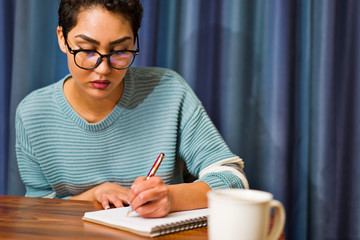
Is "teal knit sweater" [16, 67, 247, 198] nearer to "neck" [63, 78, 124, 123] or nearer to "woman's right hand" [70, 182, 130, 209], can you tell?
"neck" [63, 78, 124, 123]

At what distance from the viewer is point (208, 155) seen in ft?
3.93

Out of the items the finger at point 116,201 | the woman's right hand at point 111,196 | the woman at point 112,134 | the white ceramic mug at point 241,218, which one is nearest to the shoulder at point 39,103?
the woman at point 112,134

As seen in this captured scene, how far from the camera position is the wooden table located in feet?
2.30

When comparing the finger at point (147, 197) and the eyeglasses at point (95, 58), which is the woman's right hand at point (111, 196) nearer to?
the finger at point (147, 197)

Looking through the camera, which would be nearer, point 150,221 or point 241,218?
point 241,218

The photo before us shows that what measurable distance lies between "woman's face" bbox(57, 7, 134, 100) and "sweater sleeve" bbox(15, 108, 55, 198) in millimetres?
326

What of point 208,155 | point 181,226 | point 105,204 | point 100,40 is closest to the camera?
point 181,226

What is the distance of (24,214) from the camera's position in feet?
2.81

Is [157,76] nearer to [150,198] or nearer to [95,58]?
[95,58]

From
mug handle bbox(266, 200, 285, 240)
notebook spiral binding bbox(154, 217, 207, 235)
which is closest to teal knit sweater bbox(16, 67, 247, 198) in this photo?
notebook spiral binding bbox(154, 217, 207, 235)

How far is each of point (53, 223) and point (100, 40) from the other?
52 cm

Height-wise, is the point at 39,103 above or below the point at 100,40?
below

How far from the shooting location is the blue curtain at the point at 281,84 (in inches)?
58.9

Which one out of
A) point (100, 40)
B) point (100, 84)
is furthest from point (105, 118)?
point (100, 40)
